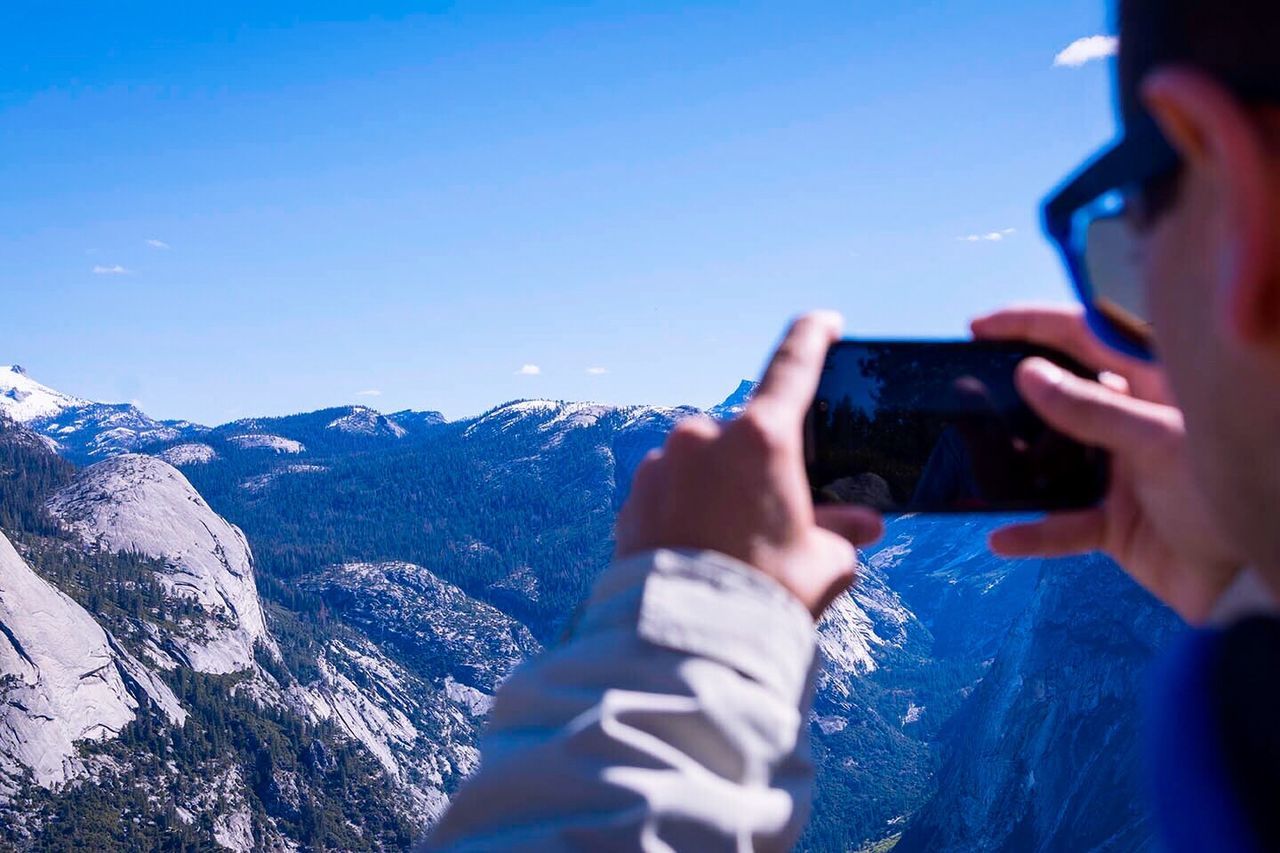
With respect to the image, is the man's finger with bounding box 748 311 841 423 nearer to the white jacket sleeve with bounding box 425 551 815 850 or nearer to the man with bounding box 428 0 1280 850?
the man with bounding box 428 0 1280 850

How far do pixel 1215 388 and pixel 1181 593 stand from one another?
1.64 metres

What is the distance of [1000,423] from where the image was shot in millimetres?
3525

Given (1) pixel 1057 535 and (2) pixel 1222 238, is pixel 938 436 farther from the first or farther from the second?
(2) pixel 1222 238

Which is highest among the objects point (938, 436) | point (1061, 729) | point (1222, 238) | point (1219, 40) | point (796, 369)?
point (1219, 40)

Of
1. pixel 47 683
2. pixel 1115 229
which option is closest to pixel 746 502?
pixel 1115 229

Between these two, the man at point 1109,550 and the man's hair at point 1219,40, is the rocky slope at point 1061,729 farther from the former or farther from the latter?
the man's hair at point 1219,40

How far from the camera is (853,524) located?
3.00 meters

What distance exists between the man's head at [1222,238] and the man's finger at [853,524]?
1285mm

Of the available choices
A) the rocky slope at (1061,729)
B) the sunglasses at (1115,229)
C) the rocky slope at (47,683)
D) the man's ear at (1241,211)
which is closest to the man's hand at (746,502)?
the sunglasses at (1115,229)

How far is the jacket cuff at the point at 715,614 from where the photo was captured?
85.7 inches

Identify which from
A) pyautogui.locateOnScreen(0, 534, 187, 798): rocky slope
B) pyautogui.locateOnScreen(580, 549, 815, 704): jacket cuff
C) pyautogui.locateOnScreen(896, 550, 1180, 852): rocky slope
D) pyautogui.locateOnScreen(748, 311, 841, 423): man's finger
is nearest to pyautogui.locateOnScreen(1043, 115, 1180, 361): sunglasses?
pyautogui.locateOnScreen(748, 311, 841, 423): man's finger

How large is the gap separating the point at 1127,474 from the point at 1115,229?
1.22 metres

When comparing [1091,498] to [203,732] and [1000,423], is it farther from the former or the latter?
[203,732]

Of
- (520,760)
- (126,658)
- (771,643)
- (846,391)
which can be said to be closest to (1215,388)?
(771,643)
